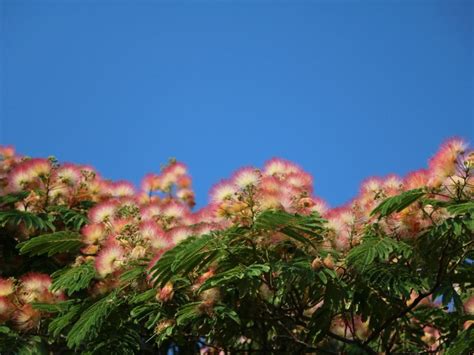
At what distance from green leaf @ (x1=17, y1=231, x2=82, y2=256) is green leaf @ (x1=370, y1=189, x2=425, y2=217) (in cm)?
237

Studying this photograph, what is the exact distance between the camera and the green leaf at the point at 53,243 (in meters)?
5.90

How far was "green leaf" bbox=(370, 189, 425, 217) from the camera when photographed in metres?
4.80

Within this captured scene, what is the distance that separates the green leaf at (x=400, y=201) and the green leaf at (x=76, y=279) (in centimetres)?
209

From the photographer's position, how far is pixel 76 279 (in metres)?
5.59

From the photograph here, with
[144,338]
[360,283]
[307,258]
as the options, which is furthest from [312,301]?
[144,338]

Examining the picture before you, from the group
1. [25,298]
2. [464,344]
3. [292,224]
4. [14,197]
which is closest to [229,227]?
[292,224]

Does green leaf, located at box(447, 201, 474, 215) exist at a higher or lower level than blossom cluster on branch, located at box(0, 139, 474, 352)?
lower

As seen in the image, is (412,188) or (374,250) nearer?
(374,250)

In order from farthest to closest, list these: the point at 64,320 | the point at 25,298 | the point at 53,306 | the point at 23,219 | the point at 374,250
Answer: the point at 23,219 → the point at 25,298 → the point at 53,306 → the point at 64,320 → the point at 374,250

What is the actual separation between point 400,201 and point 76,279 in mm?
2361

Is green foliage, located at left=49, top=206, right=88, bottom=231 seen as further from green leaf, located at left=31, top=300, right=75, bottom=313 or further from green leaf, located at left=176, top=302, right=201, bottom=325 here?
green leaf, located at left=176, top=302, right=201, bottom=325

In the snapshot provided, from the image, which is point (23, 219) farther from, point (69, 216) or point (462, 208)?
point (462, 208)

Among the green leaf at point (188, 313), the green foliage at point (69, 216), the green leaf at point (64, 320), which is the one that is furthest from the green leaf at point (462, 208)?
the green foliage at point (69, 216)

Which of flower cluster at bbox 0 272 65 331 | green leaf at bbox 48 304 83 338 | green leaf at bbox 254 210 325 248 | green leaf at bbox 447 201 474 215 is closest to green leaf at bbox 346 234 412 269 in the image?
green leaf at bbox 254 210 325 248
